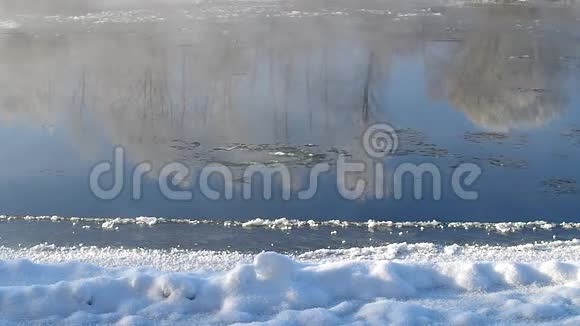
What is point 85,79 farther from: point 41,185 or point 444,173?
point 444,173

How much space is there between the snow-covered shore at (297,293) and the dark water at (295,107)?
186 centimetres

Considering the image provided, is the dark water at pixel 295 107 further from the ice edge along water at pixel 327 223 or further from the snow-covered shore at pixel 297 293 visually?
the snow-covered shore at pixel 297 293

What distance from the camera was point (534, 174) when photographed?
29.9 ft

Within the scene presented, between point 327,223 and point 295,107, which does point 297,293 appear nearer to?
point 327,223

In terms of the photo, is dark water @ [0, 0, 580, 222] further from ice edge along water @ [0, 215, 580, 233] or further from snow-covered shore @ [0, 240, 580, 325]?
snow-covered shore @ [0, 240, 580, 325]

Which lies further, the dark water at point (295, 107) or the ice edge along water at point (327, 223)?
the dark water at point (295, 107)

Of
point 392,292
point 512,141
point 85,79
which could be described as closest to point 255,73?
point 85,79

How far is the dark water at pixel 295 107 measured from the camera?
8484mm

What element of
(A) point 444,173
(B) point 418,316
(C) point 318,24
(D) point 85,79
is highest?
(C) point 318,24

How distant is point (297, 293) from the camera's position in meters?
5.30

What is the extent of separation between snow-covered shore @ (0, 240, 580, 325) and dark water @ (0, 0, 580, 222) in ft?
6.11

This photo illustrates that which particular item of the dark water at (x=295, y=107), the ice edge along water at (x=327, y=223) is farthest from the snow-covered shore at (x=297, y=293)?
the dark water at (x=295, y=107)

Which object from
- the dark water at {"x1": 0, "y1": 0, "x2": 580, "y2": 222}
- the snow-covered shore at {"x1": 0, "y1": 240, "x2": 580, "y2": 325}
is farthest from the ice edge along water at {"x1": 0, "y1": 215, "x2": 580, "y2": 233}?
the snow-covered shore at {"x1": 0, "y1": 240, "x2": 580, "y2": 325}

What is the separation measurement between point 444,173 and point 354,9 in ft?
49.3
